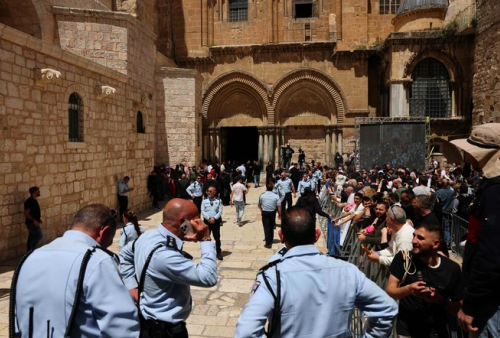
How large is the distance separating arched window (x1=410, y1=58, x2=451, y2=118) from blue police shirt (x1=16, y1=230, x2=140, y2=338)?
2063 cm

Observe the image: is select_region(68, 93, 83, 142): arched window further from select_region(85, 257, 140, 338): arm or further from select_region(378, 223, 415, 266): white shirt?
select_region(85, 257, 140, 338): arm

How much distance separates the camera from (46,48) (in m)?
8.75

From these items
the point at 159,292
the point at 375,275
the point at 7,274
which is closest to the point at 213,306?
the point at 375,275

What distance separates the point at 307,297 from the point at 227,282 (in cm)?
505

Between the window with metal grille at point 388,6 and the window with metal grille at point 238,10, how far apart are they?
7504 millimetres

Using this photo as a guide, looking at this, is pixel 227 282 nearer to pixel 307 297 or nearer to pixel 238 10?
pixel 307 297

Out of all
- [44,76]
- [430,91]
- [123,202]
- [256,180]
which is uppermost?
[430,91]

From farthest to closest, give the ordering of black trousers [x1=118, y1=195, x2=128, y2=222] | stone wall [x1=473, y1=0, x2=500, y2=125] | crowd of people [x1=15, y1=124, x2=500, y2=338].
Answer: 1. stone wall [x1=473, y1=0, x2=500, y2=125]
2. black trousers [x1=118, y1=195, x2=128, y2=222]
3. crowd of people [x1=15, y1=124, x2=500, y2=338]

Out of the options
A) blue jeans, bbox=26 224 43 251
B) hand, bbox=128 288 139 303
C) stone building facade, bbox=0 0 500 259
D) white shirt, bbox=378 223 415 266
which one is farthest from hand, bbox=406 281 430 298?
stone building facade, bbox=0 0 500 259

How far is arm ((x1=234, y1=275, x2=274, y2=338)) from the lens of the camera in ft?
6.36

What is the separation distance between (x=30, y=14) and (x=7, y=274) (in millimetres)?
8990

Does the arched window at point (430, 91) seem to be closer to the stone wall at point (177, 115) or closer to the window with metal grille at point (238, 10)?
the window with metal grille at point (238, 10)

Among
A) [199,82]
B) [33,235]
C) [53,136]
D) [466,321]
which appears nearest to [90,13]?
[53,136]

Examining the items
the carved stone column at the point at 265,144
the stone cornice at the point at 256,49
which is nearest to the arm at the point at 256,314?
the carved stone column at the point at 265,144
